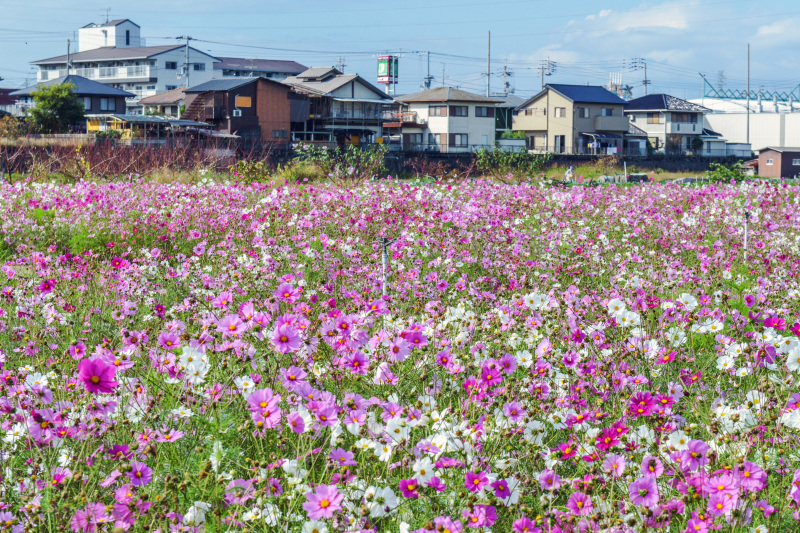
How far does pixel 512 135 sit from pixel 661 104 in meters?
12.0

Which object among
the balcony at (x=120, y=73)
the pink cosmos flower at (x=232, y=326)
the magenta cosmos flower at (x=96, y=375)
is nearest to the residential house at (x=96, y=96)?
the balcony at (x=120, y=73)

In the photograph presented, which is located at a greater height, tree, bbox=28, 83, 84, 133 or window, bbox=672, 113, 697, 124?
window, bbox=672, 113, 697, 124

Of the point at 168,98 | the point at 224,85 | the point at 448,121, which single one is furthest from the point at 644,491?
the point at 168,98

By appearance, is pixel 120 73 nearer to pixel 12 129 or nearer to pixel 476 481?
pixel 12 129

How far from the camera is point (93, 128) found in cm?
4572

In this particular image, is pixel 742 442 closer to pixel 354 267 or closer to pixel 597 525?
pixel 597 525

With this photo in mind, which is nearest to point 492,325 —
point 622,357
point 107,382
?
point 622,357

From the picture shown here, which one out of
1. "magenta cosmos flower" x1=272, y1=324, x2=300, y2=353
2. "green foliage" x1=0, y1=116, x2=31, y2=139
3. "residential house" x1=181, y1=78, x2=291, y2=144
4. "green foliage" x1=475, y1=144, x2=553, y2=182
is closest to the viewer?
"magenta cosmos flower" x1=272, y1=324, x2=300, y2=353

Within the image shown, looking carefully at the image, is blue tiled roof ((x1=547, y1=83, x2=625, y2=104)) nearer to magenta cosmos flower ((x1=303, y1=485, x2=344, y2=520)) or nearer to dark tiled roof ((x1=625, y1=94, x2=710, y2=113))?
dark tiled roof ((x1=625, y1=94, x2=710, y2=113))

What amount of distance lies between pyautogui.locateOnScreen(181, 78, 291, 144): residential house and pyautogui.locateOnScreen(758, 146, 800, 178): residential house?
27.5 meters

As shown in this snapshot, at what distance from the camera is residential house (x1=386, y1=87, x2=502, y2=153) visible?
51.7 m

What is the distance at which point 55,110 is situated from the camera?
4178 centimetres

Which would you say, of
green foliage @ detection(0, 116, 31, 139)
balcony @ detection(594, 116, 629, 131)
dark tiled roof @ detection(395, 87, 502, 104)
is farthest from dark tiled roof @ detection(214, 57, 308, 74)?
green foliage @ detection(0, 116, 31, 139)

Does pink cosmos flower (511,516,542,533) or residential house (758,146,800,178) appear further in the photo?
residential house (758,146,800,178)
